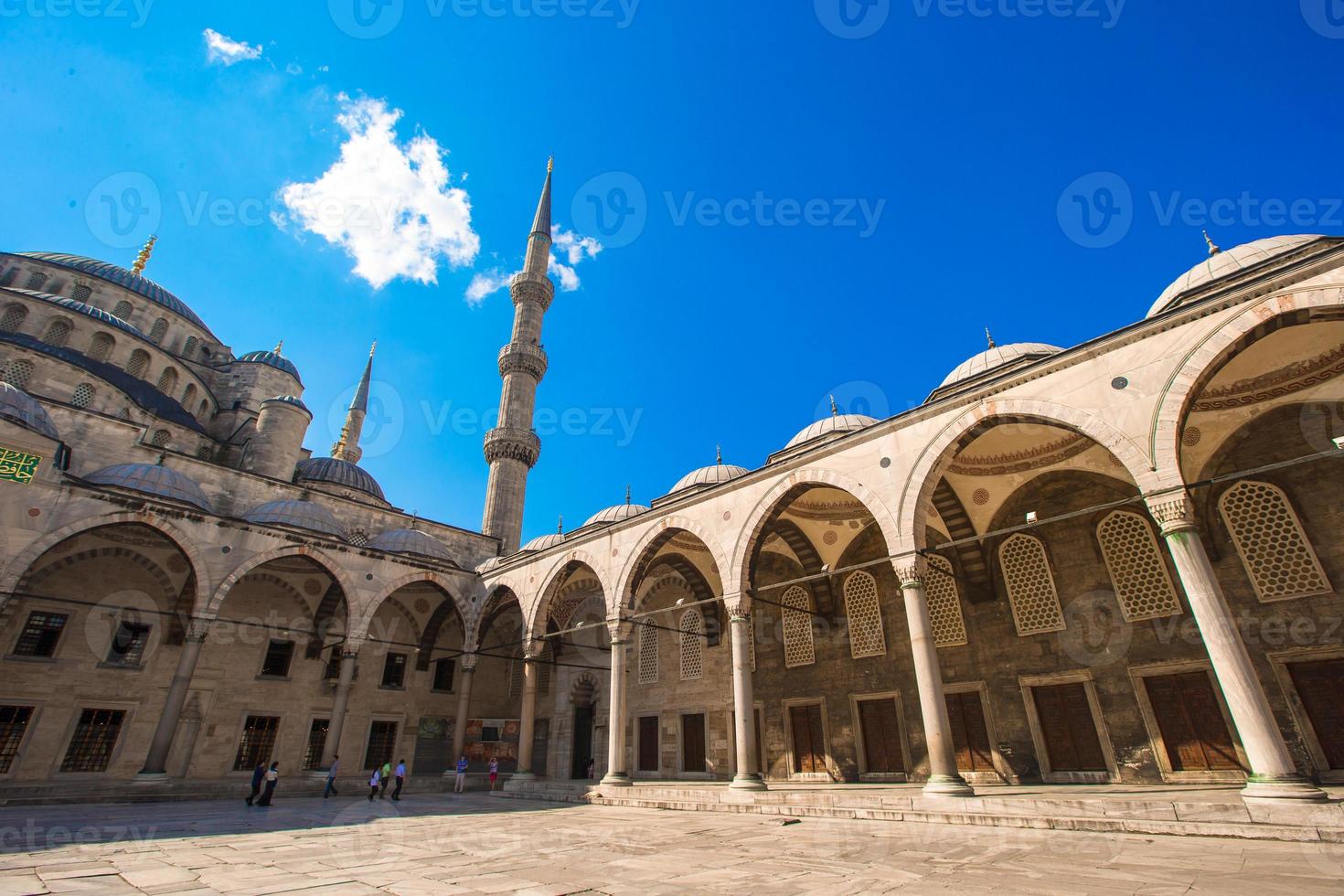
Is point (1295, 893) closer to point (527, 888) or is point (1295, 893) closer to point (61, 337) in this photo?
point (527, 888)

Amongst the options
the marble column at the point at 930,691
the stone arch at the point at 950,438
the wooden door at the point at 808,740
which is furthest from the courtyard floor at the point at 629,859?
the wooden door at the point at 808,740

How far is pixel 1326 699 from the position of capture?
894cm

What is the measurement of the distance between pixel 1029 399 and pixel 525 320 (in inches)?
795

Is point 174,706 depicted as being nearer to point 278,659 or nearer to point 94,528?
point 278,659

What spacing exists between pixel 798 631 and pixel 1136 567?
682 cm

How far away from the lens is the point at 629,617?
43.6ft

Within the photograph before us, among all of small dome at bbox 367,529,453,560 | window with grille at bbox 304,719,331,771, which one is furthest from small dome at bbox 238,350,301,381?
window with grille at bbox 304,719,331,771

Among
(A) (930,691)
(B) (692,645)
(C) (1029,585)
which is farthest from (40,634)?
(C) (1029,585)

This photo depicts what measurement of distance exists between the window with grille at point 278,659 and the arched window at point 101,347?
984cm

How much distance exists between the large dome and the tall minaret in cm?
1903

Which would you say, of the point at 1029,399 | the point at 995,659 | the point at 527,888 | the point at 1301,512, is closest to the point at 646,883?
the point at 527,888

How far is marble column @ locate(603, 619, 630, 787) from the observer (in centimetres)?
1221

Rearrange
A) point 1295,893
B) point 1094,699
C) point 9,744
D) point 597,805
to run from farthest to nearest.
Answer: point 9,744 → point 597,805 → point 1094,699 → point 1295,893

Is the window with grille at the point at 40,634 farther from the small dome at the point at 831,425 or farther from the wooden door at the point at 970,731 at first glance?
the wooden door at the point at 970,731
